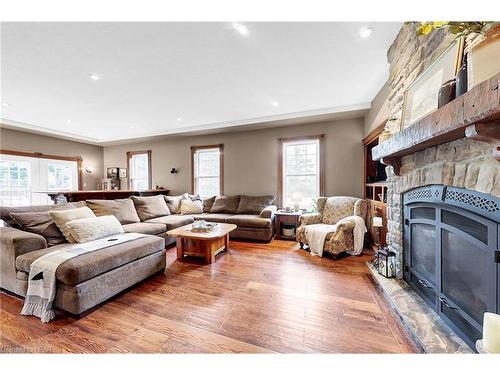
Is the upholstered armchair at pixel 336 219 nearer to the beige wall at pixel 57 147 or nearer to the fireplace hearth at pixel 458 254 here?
the fireplace hearth at pixel 458 254

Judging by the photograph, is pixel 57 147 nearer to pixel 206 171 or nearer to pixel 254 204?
pixel 206 171

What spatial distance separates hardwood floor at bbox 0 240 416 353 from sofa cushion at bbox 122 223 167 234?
0.98 meters

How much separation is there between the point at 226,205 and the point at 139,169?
11.8ft

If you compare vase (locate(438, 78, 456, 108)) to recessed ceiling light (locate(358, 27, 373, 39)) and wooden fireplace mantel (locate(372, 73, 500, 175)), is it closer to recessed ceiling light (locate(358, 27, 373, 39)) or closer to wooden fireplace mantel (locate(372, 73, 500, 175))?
wooden fireplace mantel (locate(372, 73, 500, 175))

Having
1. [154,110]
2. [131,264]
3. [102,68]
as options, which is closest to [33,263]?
[131,264]

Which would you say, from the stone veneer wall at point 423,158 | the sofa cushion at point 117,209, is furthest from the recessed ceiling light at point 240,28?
the sofa cushion at point 117,209

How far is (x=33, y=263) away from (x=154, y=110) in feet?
10.3

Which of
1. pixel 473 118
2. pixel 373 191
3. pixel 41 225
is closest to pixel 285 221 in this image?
pixel 373 191

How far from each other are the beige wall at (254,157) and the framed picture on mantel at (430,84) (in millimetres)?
2336

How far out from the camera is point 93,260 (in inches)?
70.6

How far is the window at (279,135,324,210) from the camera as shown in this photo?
4.39 m

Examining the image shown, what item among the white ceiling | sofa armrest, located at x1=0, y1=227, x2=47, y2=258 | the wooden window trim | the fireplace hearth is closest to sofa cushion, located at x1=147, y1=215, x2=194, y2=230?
sofa armrest, located at x1=0, y1=227, x2=47, y2=258

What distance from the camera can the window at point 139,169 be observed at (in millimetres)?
6314
